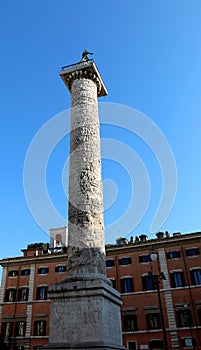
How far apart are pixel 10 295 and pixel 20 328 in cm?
292

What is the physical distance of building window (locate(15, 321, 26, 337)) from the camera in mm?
25266

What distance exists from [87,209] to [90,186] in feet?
2.73

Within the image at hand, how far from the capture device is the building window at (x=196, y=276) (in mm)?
23141

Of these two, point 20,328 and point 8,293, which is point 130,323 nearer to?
point 20,328

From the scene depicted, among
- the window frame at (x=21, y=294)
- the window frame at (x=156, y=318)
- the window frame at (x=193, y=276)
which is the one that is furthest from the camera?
the window frame at (x=21, y=294)

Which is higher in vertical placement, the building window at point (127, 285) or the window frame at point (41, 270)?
the window frame at point (41, 270)

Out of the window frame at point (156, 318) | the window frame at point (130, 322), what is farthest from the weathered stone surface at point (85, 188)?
the window frame at point (130, 322)

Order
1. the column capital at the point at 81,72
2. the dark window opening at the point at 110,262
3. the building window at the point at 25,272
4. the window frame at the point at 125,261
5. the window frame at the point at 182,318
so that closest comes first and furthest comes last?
the column capital at the point at 81,72 → the window frame at the point at 182,318 → the window frame at the point at 125,261 → the dark window opening at the point at 110,262 → the building window at the point at 25,272

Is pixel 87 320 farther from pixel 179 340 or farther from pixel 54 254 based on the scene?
pixel 54 254

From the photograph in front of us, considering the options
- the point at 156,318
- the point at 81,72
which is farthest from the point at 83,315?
the point at 156,318

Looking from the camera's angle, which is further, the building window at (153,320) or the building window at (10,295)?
the building window at (10,295)

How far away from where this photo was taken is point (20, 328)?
25.5m

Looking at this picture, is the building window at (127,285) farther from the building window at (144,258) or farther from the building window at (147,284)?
the building window at (144,258)

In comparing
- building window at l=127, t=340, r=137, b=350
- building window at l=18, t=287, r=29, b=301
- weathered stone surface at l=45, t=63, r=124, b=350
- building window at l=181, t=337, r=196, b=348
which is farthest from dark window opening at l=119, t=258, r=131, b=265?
weathered stone surface at l=45, t=63, r=124, b=350
